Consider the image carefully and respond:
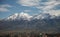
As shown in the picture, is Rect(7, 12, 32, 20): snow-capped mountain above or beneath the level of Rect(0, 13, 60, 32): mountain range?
above

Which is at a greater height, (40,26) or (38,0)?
(38,0)

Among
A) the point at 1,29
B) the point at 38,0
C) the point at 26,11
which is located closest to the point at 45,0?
the point at 38,0

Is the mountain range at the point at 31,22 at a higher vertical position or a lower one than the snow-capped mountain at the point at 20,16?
lower

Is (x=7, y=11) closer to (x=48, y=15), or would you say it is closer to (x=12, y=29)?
(x=12, y=29)

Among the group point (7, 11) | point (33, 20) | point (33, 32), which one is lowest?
point (33, 32)

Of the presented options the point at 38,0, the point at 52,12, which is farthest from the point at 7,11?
the point at 52,12

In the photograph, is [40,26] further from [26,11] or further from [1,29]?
[1,29]

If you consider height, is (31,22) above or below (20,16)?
below
